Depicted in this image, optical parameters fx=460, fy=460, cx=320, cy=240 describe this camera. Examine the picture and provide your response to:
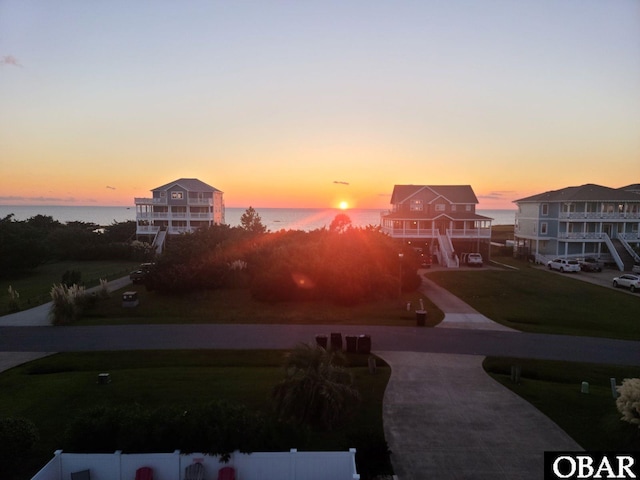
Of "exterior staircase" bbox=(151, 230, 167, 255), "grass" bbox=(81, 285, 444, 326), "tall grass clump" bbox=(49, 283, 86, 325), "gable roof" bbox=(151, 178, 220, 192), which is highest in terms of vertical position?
"gable roof" bbox=(151, 178, 220, 192)

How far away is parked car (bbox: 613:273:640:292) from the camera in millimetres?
30027

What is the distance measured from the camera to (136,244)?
49438 mm

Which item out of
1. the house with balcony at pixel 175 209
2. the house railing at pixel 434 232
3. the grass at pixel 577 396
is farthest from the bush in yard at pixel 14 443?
the house with balcony at pixel 175 209

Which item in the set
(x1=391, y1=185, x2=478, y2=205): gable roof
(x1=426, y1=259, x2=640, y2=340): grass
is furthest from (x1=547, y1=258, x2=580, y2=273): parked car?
(x1=391, y1=185, x2=478, y2=205): gable roof

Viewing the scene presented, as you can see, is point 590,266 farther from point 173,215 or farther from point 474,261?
point 173,215

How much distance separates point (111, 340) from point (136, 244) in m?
32.5

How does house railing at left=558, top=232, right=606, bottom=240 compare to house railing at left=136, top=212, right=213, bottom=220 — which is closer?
house railing at left=558, top=232, right=606, bottom=240

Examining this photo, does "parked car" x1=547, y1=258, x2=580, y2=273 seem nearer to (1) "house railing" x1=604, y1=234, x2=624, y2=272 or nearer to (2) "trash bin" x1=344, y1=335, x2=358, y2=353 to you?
(1) "house railing" x1=604, y1=234, x2=624, y2=272

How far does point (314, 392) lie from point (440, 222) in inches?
1389

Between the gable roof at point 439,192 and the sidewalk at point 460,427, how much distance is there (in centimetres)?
3377

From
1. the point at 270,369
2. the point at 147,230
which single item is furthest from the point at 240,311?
the point at 147,230

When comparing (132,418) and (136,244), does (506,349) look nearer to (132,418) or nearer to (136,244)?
(132,418)

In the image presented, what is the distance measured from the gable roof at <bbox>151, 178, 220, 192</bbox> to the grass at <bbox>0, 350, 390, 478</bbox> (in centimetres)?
3999

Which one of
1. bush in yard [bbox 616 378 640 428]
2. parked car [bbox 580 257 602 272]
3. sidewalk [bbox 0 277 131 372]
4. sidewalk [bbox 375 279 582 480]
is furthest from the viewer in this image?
parked car [bbox 580 257 602 272]
